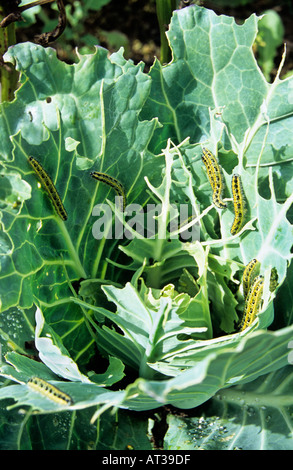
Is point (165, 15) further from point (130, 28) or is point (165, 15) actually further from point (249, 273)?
point (130, 28)

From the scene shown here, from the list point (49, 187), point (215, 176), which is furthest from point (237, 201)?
point (49, 187)

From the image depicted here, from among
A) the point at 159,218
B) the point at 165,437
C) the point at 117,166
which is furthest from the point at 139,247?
the point at 165,437

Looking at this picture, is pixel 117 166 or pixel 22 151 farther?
pixel 117 166

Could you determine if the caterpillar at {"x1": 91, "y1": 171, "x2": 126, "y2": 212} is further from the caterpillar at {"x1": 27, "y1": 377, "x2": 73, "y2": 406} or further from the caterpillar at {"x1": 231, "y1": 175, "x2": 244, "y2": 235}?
the caterpillar at {"x1": 27, "y1": 377, "x2": 73, "y2": 406}

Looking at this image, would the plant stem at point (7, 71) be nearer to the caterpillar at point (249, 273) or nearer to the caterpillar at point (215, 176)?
the caterpillar at point (215, 176)

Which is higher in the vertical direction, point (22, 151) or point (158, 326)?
point (22, 151)

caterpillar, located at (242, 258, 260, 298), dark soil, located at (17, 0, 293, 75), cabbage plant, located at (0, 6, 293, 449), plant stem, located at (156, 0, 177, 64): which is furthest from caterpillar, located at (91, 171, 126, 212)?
dark soil, located at (17, 0, 293, 75)

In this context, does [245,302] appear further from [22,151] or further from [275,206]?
[22,151]
